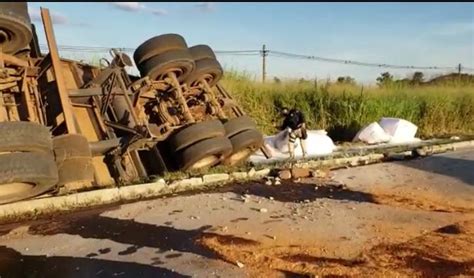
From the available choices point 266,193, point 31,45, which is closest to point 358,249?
point 266,193

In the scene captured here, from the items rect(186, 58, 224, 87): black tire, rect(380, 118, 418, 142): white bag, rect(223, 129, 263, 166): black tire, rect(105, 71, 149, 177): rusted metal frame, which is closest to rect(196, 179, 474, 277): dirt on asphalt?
rect(105, 71, 149, 177): rusted metal frame

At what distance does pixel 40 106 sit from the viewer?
864 centimetres

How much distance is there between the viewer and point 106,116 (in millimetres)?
9570

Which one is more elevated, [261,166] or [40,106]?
[40,106]

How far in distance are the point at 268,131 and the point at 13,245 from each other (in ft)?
37.1

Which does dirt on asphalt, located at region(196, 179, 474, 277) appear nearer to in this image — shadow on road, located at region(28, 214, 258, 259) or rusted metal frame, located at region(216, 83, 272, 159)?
shadow on road, located at region(28, 214, 258, 259)

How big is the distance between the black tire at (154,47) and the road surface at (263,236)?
293 cm

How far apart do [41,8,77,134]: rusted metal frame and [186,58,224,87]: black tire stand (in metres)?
2.98

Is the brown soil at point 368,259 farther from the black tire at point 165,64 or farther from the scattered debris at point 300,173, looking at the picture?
the black tire at point 165,64

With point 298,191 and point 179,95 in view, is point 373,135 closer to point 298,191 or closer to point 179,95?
point 179,95

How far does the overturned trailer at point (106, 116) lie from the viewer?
7.09 m

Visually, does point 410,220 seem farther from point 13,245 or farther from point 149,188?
point 13,245

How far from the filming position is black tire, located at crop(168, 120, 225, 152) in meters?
9.55

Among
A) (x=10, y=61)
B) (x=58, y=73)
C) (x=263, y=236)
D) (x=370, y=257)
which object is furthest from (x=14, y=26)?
(x=370, y=257)
